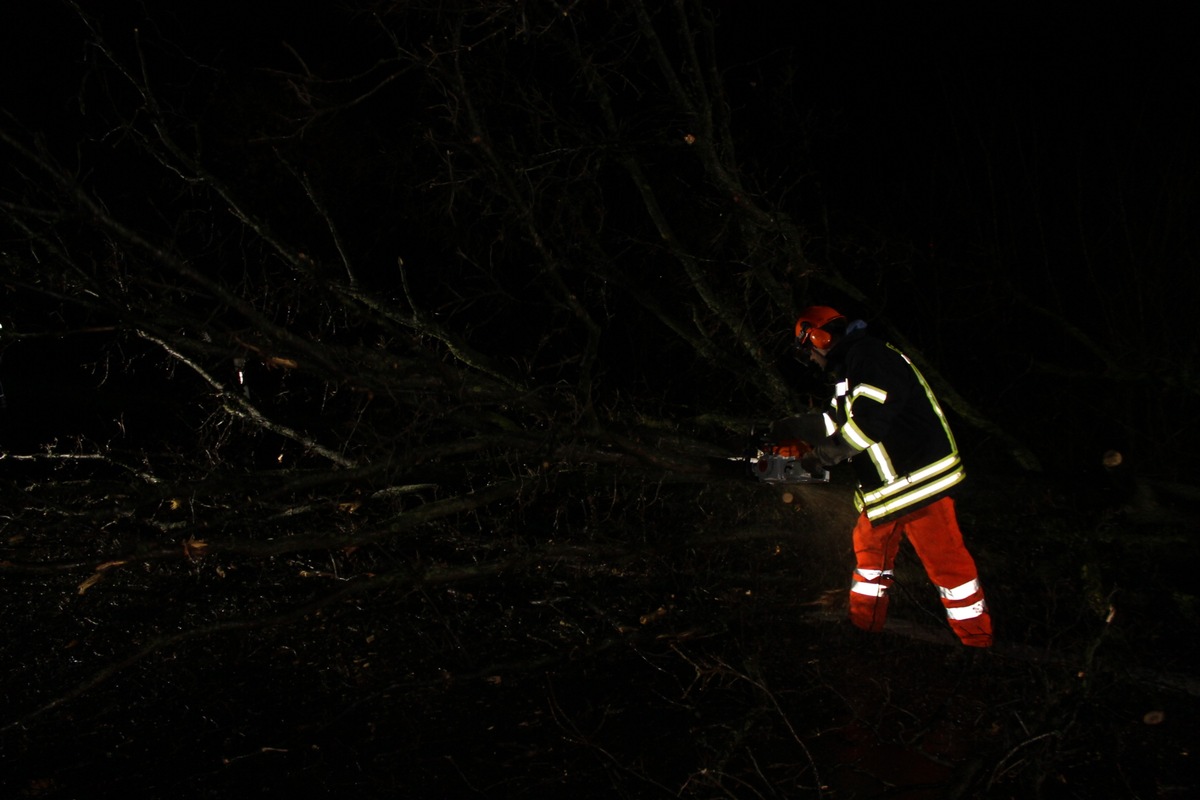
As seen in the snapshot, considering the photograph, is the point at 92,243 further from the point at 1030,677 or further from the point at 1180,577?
→ the point at 1180,577

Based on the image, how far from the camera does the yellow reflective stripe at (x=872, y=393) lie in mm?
4418

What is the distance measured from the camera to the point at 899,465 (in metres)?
4.47

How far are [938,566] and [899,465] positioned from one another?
478 mm

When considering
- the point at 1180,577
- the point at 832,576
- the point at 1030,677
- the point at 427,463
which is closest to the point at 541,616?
the point at 427,463

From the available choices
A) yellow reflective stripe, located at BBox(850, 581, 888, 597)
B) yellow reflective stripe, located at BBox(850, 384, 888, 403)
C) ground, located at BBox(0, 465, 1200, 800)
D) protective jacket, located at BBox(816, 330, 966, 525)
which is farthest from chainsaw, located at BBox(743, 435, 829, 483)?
ground, located at BBox(0, 465, 1200, 800)

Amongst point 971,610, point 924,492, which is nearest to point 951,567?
point 971,610

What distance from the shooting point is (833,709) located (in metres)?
4.10

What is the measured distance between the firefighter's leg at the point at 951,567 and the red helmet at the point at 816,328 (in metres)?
0.91

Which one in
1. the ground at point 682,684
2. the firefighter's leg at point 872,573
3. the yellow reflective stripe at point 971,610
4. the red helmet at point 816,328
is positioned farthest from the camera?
the red helmet at point 816,328

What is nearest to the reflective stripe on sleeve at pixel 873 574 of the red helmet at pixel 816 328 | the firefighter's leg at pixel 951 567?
the firefighter's leg at pixel 951 567

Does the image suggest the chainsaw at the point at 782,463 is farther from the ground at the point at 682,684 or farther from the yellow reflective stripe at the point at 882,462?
the ground at the point at 682,684

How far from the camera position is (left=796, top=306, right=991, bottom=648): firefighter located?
174 inches

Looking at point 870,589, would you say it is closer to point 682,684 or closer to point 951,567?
point 951,567

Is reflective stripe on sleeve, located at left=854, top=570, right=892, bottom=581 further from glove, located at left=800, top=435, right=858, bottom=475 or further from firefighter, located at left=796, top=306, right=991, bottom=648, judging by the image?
glove, located at left=800, top=435, right=858, bottom=475
